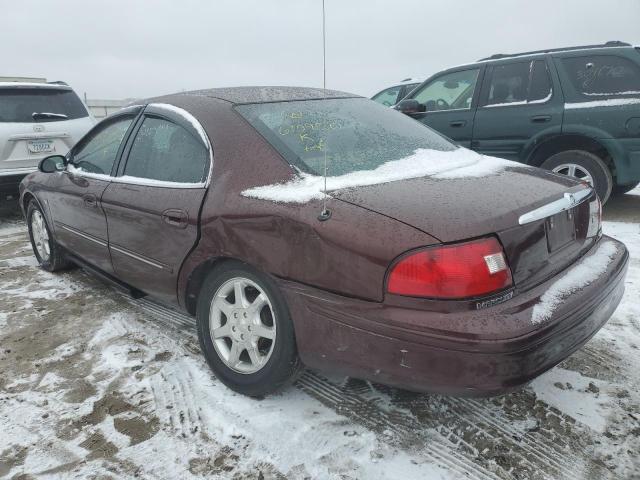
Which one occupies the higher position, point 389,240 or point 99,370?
point 389,240

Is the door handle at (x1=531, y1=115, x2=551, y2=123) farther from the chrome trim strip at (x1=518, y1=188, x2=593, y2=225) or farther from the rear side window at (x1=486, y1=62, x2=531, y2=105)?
the chrome trim strip at (x1=518, y1=188, x2=593, y2=225)

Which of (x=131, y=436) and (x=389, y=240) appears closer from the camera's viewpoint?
(x=389, y=240)

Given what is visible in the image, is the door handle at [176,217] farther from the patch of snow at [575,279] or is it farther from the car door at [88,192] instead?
the patch of snow at [575,279]

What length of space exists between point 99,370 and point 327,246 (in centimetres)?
159

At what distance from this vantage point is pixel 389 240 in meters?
1.79

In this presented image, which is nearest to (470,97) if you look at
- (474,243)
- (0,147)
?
(474,243)

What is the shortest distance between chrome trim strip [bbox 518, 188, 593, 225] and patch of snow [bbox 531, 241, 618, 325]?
10.9 inches

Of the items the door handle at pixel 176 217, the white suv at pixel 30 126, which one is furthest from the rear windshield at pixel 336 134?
the white suv at pixel 30 126

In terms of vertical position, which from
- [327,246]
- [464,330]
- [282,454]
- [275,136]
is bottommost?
[282,454]

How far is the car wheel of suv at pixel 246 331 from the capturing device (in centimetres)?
217

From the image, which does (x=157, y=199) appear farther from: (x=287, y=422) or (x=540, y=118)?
(x=540, y=118)

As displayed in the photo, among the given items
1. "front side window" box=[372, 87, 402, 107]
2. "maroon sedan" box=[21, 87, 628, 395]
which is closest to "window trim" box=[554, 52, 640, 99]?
"maroon sedan" box=[21, 87, 628, 395]

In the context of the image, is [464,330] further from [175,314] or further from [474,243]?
[175,314]

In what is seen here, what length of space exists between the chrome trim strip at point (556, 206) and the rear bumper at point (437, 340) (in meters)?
0.27
